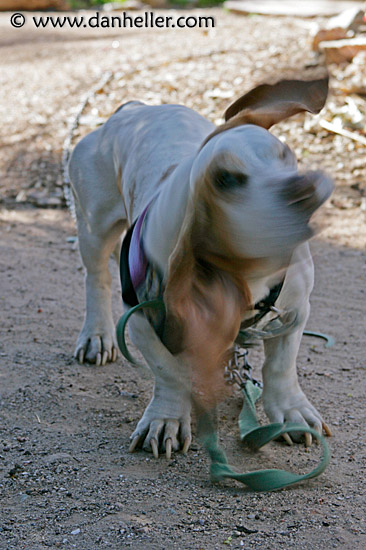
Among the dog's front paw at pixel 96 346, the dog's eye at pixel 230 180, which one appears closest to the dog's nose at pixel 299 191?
the dog's eye at pixel 230 180

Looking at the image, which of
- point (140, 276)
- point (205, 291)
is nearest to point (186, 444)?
point (140, 276)

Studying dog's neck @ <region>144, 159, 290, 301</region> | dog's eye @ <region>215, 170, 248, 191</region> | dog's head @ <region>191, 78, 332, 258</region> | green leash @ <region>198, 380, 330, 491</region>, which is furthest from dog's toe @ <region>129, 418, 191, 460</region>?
dog's eye @ <region>215, 170, 248, 191</region>

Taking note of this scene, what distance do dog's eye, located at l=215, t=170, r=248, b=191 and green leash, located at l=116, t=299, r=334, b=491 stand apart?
53 centimetres

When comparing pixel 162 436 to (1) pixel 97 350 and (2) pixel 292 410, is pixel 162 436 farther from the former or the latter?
(1) pixel 97 350

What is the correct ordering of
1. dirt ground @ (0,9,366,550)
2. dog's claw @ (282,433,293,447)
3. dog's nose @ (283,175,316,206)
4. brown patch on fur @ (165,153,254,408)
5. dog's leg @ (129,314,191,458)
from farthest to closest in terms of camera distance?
1. dog's claw @ (282,433,293,447)
2. dog's leg @ (129,314,191,458)
3. dirt ground @ (0,9,366,550)
4. brown patch on fur @ (165,153,254,408)
5. dog's nose @ (283,175,316,206)

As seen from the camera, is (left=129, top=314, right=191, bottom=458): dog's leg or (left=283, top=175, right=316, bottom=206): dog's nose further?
(left=129, top=314, right=191, bottom=458): dog's leg

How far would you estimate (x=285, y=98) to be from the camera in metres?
1.98

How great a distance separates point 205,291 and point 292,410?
131 centimetres

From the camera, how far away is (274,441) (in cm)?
301

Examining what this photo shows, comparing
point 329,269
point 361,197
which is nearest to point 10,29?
point 361,197

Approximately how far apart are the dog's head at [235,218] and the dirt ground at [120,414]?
0.13 meters

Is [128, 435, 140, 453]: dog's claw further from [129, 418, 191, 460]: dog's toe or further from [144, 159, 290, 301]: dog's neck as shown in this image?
[144, 159, 290, 301]: dog's neck

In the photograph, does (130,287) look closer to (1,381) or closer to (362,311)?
(1,381)

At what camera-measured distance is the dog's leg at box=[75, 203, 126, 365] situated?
3.88 meters
